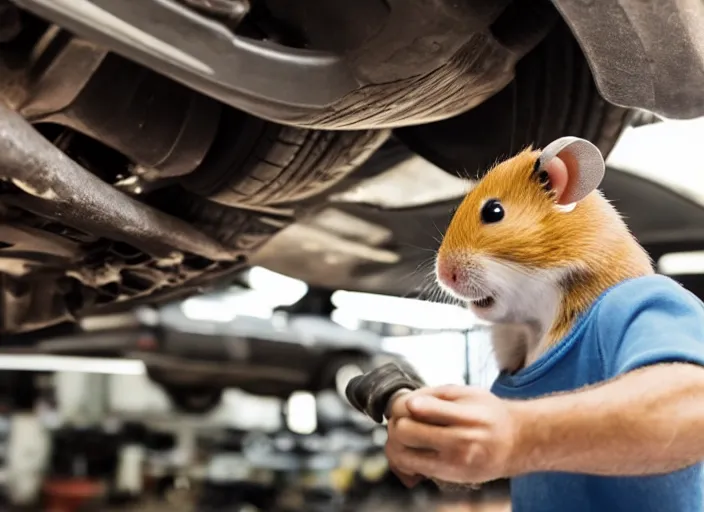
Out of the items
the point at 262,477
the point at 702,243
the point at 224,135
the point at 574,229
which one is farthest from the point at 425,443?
the point at 262,477

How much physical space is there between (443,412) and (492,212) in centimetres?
16

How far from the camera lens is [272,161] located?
794 mm

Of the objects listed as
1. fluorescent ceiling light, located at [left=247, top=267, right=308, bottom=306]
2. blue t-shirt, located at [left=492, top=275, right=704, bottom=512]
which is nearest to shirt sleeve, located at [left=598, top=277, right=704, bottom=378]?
blue t-shirt, located at [left=492, top=275, right=704, bottom=512]

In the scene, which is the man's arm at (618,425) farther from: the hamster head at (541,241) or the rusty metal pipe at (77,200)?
the rusty metal pipe at (77,200)

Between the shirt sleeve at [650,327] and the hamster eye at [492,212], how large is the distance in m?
0.08

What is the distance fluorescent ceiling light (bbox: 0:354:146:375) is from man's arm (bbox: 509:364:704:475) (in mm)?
1812

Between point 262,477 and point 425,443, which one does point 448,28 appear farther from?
point 262,477

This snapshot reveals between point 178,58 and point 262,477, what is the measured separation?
6.09 feet

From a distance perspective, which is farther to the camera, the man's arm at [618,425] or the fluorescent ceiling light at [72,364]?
the fluorescent ceiling light at [72,364]

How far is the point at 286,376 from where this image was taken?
2.07 meters

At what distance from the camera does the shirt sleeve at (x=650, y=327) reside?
16.2 inches

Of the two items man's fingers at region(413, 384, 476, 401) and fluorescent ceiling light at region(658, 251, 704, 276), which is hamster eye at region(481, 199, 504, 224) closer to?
man's fingers at region(413, 384, 476, 401)

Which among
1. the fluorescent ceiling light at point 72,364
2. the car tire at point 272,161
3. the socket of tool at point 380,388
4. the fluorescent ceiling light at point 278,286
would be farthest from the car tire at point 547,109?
the fluorescent ceiling light at point 72,364

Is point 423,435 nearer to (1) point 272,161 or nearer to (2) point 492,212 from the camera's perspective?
(2) point 492,212
